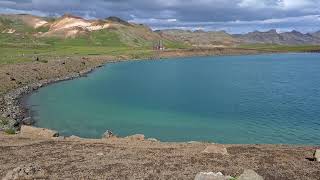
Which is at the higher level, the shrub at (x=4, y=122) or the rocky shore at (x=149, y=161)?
the rocky shore at (x=149, y=161)

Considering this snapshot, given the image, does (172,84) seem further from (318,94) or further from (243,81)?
(318,94)

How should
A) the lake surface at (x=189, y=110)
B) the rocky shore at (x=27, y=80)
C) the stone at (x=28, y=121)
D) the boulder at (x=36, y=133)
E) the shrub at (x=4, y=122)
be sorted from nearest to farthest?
the boulder at (x=36, y=133)
the lake surface at (x=189, y=110)
the shrub at (x=4, y=122)
the stone at (x=28, y=121)
the rocky shore at (x=27, y=80)

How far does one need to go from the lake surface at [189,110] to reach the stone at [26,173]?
25.2 m

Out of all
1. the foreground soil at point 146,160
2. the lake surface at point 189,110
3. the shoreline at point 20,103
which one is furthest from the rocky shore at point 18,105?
the foreground soil at point 146,160

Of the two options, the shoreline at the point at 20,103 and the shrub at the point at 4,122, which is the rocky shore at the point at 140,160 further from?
the shoreline at the point at 20,103

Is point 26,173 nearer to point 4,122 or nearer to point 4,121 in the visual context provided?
point 4,122

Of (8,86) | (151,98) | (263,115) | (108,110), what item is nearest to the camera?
(263,115)

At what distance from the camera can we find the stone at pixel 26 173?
2586 cm

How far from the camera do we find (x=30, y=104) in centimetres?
7850

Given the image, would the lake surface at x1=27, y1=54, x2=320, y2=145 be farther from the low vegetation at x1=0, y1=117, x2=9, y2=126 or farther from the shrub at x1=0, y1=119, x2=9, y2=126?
the shrub at x1=0, y1=119, x2=9, y2=126

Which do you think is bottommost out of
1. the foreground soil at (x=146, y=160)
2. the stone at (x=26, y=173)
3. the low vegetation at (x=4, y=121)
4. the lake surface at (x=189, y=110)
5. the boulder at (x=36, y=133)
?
the lake surface at (x=189, y=110)

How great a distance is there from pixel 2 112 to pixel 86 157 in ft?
127

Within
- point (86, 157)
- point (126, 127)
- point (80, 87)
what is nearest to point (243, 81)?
point (80, 87)

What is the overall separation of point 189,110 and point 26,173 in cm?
4732
